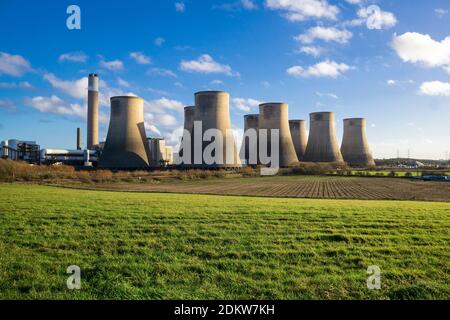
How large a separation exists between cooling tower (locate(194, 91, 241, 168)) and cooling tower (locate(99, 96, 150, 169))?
610 centimetres

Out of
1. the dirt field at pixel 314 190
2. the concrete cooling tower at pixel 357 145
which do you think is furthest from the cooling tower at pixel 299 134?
the dirt field at pixel 314 190

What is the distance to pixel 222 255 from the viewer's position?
14.1ft

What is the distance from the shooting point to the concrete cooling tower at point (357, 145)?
47.0m

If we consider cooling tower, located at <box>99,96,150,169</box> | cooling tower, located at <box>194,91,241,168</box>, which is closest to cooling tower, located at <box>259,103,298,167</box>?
cooling tower, located at <box>194,91,241,168</box>

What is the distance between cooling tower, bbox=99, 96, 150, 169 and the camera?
33594mm

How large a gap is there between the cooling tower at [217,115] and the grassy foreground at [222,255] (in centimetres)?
2683

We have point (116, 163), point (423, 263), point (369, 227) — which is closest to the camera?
point (423, 263)

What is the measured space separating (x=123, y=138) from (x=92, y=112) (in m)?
9.62

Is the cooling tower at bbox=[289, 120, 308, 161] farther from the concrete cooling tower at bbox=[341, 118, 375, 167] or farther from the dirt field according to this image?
the dirt field

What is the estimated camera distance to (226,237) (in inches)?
201

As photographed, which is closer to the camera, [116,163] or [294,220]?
[294,220]
